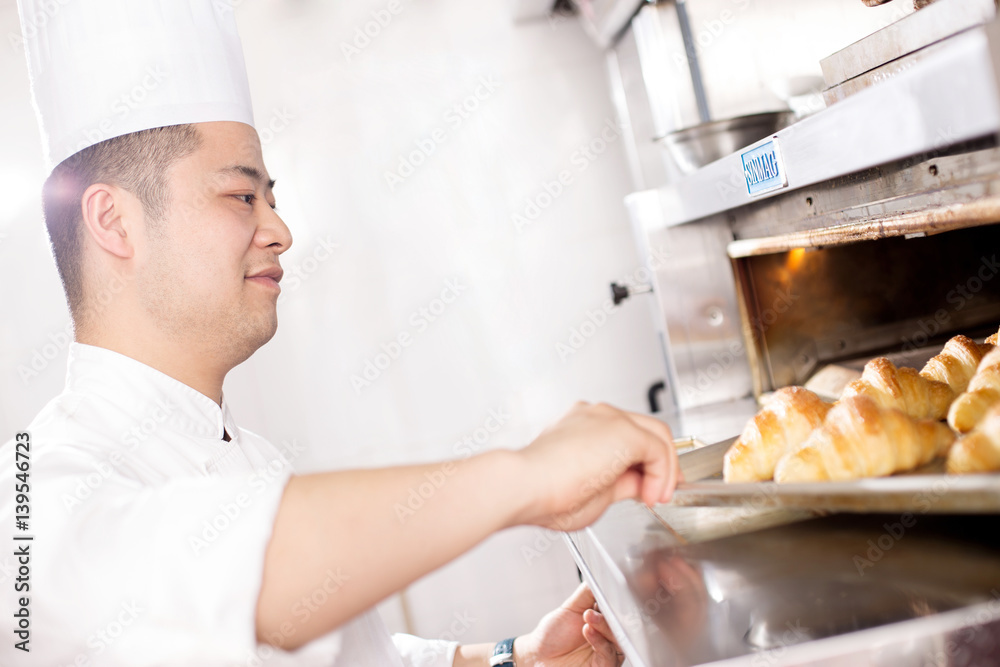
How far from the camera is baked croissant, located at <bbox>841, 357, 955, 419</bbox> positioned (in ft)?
3.14

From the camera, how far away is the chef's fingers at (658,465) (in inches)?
29.1

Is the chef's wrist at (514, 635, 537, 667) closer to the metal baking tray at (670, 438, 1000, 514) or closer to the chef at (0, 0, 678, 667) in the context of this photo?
the chef at (0, 0, 678, 667)

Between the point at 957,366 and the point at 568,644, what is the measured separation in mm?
735

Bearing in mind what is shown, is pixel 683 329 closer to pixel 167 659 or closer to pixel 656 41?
pixel 656 41

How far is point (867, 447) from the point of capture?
78 cm

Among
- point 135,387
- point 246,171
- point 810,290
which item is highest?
point 246,171

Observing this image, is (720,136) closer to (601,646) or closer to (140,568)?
(601,646)

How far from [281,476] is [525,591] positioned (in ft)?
6.61

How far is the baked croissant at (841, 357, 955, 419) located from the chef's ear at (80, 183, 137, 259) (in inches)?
38.6

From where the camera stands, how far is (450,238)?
249 cm
